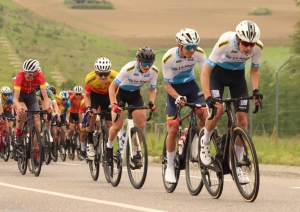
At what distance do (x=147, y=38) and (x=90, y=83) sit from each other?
98797 mm

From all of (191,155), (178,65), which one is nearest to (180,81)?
(178,65)

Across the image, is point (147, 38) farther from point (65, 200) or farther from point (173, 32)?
point (65, 200)

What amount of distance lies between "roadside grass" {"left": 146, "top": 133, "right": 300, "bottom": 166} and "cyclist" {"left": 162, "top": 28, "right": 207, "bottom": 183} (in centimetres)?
620

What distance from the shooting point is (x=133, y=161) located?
14.4 metres

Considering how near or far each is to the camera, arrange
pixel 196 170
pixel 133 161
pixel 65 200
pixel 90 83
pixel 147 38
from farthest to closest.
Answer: pixel 147 38 → pixel 90 83 → pixel 133 161 → pixel 196 170 → pixel 65 200

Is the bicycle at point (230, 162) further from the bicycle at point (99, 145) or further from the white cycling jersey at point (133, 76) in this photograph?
the bicycle at point (99, 145)

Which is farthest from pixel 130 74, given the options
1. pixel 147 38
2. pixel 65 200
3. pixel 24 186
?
pixel 147 38

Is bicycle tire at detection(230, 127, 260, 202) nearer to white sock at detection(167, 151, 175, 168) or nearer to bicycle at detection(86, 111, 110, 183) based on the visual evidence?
white sock at detection(167, 151, 175, 168)

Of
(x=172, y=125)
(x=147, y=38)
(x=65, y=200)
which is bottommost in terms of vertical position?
(x=65, y=200)

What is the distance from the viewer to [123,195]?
13.1 m

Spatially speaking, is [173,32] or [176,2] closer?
[173,32]

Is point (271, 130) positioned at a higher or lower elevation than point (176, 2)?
lower

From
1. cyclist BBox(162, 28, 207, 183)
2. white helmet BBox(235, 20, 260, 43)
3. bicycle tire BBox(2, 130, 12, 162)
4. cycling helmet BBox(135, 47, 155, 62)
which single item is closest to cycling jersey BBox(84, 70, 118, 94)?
cycling helmet BBox(135, 47, 155, 62)

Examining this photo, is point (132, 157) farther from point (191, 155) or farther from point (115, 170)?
point (191, 155)
